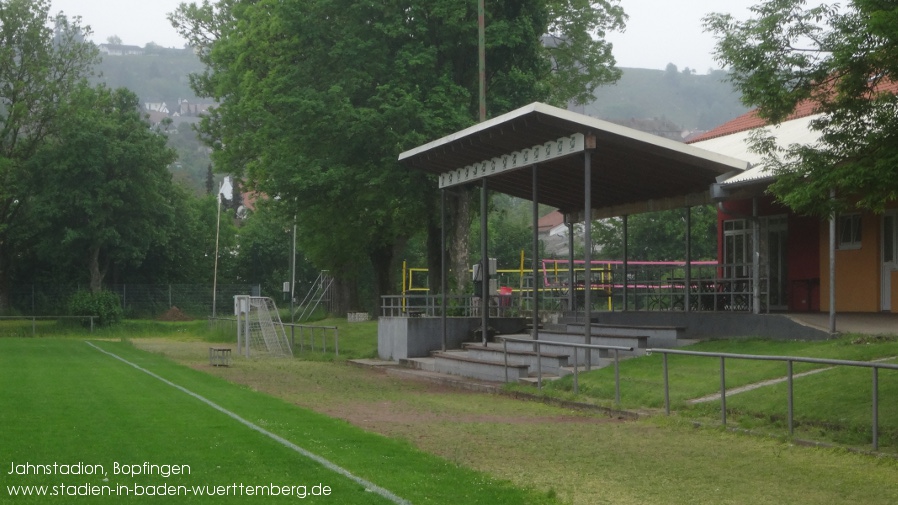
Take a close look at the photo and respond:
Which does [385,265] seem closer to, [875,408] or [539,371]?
[539,371]

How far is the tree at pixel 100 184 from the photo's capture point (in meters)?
62.3

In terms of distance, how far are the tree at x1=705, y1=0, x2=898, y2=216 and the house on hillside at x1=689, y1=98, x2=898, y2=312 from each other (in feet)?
22.7

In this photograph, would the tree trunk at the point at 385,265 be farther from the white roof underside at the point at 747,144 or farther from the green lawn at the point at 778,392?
the green lawn at the point at 778,392

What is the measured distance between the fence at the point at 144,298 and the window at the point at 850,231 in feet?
160

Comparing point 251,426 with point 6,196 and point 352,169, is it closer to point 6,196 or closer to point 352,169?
point 352,169

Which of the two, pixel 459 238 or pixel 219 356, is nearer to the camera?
pixel 219 356

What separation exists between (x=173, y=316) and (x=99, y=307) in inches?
374

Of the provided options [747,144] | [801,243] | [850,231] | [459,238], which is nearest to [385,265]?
[459,238]

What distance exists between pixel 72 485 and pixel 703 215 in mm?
57998

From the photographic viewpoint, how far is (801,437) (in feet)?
43.3

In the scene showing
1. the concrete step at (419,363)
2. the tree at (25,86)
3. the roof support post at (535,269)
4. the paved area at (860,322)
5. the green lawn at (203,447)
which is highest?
the tree at (25,86)

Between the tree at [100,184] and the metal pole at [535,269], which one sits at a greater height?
the tree at [100,184]

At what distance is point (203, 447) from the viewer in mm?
12016

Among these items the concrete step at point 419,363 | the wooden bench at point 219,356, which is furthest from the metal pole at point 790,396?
the wooden bench at point 219,356
